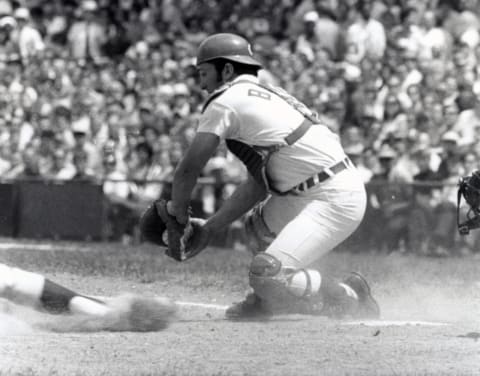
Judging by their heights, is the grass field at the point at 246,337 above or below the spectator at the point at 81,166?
above

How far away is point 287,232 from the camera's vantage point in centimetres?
732

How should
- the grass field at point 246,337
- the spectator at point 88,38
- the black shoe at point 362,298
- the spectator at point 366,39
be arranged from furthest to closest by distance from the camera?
the spectator at point 88,38 → the spectator at point 366,39 → the black shoe at point 362,298 → the grass field at point 246,337

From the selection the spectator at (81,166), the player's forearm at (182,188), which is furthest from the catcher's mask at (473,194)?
the spectator at (81,166)

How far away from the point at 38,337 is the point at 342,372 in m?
2.02

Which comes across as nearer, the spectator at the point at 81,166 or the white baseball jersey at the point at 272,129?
the white baseball jersey at the point at 272,129

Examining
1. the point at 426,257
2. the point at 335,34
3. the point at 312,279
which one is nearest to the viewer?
the point at 312,279

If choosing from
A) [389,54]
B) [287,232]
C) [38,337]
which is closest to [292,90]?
[389,54]

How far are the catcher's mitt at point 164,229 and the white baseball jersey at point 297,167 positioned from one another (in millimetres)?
619

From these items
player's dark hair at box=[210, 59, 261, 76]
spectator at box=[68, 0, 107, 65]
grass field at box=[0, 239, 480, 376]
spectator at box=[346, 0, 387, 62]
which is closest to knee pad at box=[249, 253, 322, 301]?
grass field at box=[0, 239, 480, 376]

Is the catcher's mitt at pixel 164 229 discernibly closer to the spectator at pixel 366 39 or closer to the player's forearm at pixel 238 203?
the player's forearm at pixel 238 203

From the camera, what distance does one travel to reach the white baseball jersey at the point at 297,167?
23.5 ft

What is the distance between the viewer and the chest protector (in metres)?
7.25

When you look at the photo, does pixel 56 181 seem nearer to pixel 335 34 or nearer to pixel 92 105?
pixel 92 105

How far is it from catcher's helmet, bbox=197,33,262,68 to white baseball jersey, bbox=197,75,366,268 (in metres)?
0.13
